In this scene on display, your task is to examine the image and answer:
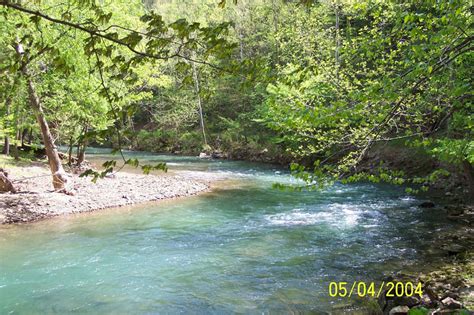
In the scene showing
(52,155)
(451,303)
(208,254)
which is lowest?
(208,254)

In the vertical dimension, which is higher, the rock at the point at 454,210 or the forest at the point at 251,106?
the forest at the point at 251,106

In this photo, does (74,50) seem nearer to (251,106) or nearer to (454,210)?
(454,210)

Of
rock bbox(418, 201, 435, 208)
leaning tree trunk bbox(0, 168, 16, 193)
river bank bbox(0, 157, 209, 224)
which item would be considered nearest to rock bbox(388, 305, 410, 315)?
rock bbox(418, 201, 435, 208)

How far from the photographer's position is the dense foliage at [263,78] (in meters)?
2.87

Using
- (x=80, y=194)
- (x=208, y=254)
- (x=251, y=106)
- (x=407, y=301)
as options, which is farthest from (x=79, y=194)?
(x=251, y=106)

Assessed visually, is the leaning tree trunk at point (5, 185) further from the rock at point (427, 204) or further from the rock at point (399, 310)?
the rock at point (427, 204)

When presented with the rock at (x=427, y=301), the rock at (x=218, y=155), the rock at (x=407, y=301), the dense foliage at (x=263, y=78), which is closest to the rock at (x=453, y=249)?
the dense foliage at (x=263, y=78)

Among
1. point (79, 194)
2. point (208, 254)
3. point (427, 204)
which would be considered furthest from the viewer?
point (79, 194)

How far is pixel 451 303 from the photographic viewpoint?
5.45m

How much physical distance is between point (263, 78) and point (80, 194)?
12988mm

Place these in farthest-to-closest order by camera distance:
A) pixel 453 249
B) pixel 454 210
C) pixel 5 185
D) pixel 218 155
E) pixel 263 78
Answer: pixel 218 155, pixel 5 185, pixel 454 210, pixel 453 249, pixel 263 78

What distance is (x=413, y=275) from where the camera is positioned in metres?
7.31

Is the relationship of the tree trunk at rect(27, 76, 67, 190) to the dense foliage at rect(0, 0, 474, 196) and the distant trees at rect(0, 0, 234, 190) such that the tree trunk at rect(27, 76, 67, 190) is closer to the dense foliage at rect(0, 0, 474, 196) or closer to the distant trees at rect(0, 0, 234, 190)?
the distant trees at rect(0, 0, 234, 190)

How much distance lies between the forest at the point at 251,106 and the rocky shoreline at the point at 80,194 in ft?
0.22
